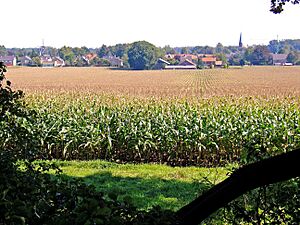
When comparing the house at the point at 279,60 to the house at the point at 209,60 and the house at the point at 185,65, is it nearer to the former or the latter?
the house at the point at 209,60

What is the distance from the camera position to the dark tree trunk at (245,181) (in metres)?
1.90

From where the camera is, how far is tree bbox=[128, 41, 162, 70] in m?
76.9

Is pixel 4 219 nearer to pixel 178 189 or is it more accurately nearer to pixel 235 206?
pixel 235 206

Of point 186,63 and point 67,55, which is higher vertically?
point 67,55

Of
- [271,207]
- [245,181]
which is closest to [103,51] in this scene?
[271,207]

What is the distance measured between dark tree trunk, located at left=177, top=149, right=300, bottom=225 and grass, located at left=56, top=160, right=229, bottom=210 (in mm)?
4671

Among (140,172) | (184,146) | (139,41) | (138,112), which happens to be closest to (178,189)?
(140,172)

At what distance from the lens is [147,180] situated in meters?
8.75

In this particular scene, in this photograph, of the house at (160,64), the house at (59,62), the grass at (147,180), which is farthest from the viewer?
the house at (59,62)

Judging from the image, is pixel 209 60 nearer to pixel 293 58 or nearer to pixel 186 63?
pixel 186 63

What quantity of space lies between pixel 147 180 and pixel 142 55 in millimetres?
69483

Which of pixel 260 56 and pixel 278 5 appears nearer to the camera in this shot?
pixel 278 5

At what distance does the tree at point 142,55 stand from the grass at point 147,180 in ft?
221

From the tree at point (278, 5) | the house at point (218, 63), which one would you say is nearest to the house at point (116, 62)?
the house at point (218, 63)
